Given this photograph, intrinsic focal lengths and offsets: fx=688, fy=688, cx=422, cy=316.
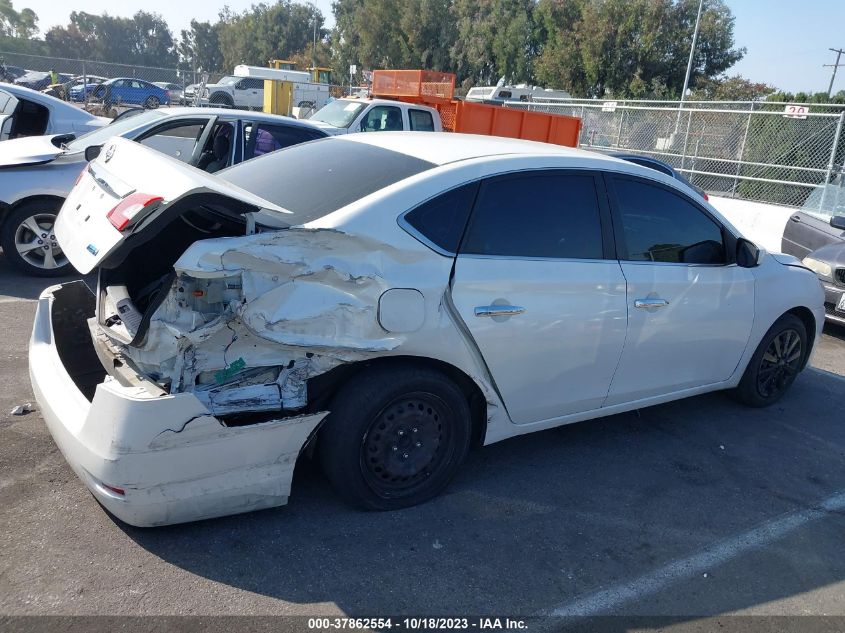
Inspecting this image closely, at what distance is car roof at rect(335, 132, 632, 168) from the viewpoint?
3574 mm

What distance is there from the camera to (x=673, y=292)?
400 cm

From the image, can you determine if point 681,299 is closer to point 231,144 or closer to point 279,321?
point 279,321

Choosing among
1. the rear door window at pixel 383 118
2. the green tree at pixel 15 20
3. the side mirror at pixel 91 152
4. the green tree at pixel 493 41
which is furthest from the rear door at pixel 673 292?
the green tree at pixel 15 20

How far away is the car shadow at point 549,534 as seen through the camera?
2.86 metres

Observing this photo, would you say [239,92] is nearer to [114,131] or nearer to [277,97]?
[277,97]

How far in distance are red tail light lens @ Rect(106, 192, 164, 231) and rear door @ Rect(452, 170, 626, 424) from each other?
1.36 meters

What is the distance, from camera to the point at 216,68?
96.2 meters

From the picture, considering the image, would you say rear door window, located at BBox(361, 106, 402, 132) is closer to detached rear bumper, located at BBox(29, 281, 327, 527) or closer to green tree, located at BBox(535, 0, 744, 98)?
detached rear bumper, located at BBox(29, 281, 327, 527)

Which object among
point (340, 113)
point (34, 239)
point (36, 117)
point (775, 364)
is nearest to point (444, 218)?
point (775, 364)

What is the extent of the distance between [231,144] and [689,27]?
117 ft

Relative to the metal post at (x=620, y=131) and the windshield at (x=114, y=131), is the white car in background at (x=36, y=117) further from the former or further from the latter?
the metal post at (x=620, y=131)

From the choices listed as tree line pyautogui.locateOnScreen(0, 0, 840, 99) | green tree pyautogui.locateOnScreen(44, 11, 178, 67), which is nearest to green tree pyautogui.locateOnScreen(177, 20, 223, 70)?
green tree pyautogui.locateOnScreen(44, 11, 178, 67)

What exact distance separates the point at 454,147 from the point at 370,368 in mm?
1368

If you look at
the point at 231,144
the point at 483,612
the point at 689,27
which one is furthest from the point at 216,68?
the point at 483,612
